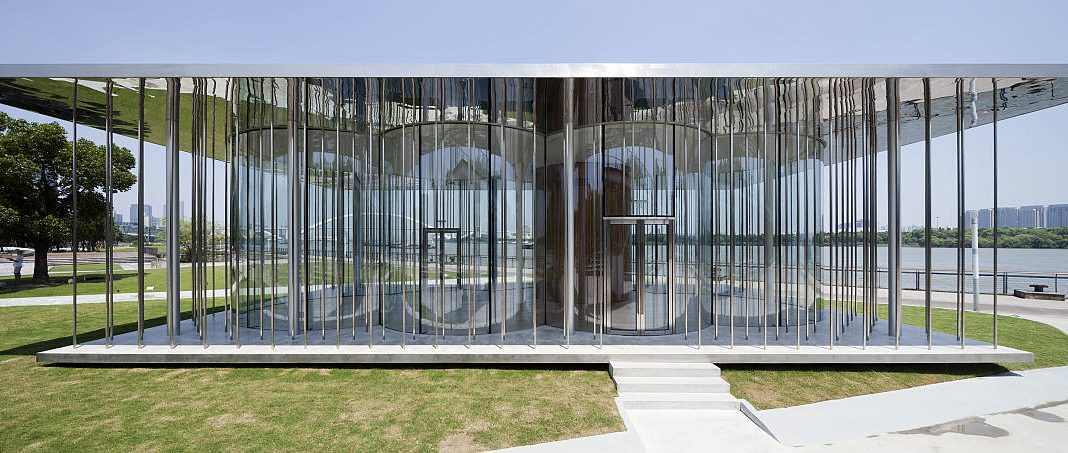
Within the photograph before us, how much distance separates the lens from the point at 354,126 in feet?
34.3

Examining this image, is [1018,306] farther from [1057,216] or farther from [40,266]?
[1057,216]

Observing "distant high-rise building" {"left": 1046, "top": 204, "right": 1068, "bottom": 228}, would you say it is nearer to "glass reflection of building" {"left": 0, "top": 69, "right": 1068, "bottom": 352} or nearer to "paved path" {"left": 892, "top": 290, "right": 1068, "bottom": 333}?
"paved path" {"left": 892, "top": 290, "right": 1068, "bottom": 333}

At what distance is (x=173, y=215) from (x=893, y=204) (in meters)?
16.6

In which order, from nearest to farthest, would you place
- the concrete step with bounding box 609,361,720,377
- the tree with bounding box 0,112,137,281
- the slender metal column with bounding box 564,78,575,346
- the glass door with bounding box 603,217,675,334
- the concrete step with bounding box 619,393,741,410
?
the concrete step with bounding box 619,393,741,410, the concrete step with bounding box 609,361,720,377, the slender metal column with bounding box 564,78,575,346, the glass door with bounding box 603,217,675,334, the tree with bounding box 0,112,137,281

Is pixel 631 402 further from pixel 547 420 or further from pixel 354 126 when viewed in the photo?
pixel 354 126

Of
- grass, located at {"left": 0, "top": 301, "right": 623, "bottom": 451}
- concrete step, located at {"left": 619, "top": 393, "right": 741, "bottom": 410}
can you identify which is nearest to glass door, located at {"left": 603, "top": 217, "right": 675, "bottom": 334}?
grass, located at {"left": 0, "top": 301, "right": 623, "bottom": 451}

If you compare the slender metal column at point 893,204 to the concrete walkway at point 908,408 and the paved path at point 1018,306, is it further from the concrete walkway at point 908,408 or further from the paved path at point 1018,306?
the paved path at point 1018,306

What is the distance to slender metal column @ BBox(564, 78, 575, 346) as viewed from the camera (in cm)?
964

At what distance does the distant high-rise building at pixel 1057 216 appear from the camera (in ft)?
229

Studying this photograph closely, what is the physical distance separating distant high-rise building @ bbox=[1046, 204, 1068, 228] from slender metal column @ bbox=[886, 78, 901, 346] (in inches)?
3439

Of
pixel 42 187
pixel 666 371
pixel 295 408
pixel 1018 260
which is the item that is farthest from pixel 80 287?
pixel 1018 260

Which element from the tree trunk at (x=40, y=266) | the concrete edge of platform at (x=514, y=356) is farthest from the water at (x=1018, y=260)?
the tree trunk at (x=40, y=266)

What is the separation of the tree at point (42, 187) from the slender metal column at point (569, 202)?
26091mm

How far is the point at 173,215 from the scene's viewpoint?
10422 mm
